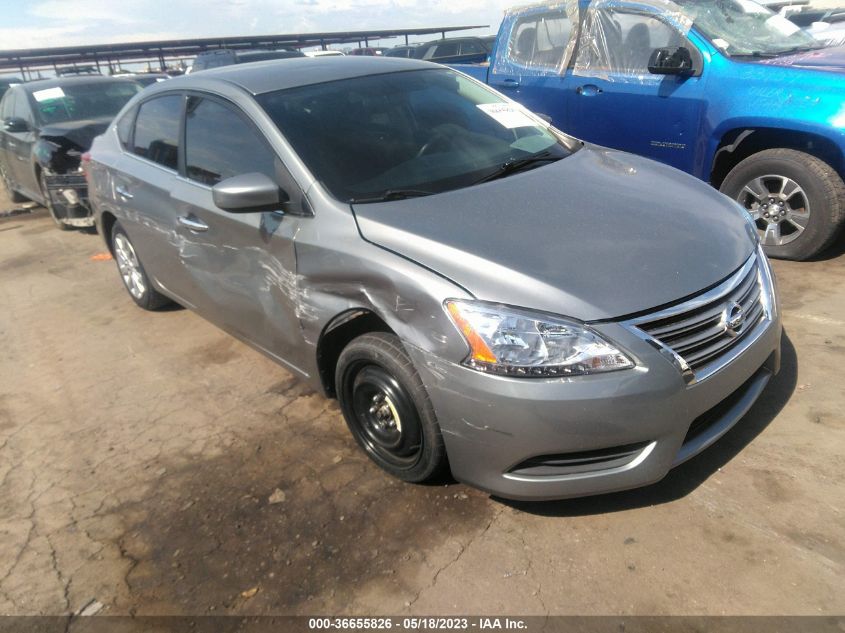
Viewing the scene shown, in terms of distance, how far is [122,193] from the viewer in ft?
14.5

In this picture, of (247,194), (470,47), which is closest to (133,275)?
(247,194)

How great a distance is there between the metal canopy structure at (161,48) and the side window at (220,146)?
31.9m

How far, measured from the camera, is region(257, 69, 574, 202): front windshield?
9.71 feet

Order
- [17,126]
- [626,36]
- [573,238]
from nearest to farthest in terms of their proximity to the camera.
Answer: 1. [573,238]
2. [626,36]
3. [17,126]

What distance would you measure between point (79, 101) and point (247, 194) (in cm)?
660

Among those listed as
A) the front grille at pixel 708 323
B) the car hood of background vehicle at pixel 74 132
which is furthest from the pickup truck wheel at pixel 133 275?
the front grille at pixel 708 323

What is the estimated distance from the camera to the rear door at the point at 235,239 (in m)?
3.02

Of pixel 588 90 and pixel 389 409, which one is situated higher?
pixel 588 90

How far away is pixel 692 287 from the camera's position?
2.33m

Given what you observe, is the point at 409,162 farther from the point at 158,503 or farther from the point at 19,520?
the point at 19,520

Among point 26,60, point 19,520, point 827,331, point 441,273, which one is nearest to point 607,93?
point 827,331

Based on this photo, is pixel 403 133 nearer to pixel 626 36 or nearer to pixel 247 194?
pixel 247 194

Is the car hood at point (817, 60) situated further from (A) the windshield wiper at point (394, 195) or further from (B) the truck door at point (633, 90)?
(A) the windshield wiper at point (394, 195)

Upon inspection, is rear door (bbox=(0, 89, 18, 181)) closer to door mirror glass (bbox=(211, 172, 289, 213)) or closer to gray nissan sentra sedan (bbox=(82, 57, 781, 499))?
gray nissan sentra sedan (bbox=(82, 57, 781, 499))
